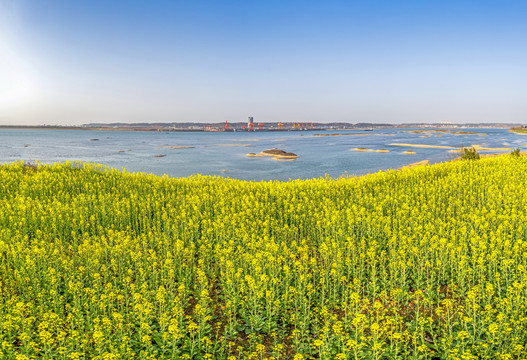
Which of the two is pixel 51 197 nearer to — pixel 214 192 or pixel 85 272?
pixel 214 192

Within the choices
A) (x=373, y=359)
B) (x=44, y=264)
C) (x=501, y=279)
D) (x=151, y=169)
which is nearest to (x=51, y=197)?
(x=44, y=264)

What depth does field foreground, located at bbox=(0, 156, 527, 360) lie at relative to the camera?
20.6 ft

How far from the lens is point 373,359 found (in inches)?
226

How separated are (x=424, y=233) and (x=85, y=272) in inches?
420

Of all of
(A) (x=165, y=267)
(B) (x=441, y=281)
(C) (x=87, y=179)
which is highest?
(C) (x=87, y=179)

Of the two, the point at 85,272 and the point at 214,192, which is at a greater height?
the point at 214,192

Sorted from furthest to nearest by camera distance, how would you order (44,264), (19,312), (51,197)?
(51,197) < (44,264) < (19,312)

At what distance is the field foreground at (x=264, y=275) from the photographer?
6266 millimetres

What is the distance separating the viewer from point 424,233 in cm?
1139

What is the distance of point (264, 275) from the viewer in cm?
759

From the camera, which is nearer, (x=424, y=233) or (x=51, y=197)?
(x=424, y=233)

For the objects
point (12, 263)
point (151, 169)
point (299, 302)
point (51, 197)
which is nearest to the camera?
point (299, 302)

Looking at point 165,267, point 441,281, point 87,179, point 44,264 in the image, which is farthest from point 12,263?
point 441,281

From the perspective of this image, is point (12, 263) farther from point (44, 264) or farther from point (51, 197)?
point (51, 197)
